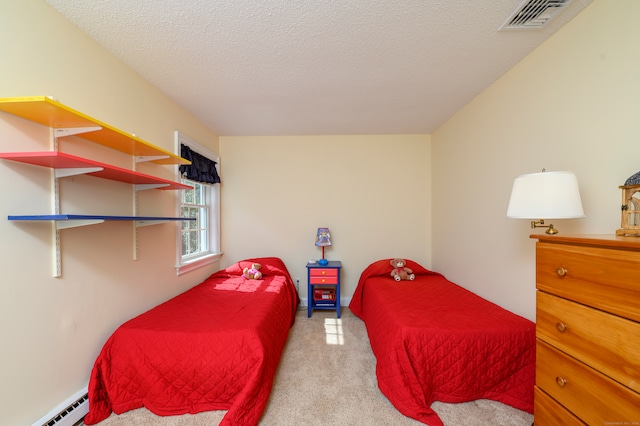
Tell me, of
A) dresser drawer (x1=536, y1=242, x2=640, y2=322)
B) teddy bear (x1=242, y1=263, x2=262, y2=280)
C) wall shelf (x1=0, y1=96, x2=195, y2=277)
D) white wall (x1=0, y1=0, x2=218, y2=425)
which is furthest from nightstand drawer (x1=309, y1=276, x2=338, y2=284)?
dresser drawer (x1=536, y1=242, x2=640, y2=322)

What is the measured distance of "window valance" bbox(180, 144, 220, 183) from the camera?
8.16ft

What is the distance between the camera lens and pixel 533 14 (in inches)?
51.8

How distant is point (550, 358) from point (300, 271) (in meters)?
2.60

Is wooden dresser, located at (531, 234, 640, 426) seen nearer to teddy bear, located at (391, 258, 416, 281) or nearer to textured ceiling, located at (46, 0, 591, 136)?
textured ceiling, located at (46, 0, 591, 136)

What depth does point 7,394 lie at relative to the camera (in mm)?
1104

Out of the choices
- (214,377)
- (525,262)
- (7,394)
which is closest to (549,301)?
(525,262)

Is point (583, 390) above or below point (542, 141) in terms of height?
below

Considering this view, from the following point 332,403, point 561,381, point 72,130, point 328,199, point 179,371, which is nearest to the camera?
point 561,381

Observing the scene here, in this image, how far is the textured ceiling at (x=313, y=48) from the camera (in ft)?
→ 4.19

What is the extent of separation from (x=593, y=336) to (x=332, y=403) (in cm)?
141

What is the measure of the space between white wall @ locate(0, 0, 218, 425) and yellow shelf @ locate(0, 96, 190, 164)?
7cm

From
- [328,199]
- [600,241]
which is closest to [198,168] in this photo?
[328,199]

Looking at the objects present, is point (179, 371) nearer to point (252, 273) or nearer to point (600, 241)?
point (252, 273)

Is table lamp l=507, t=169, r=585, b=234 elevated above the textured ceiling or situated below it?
below
